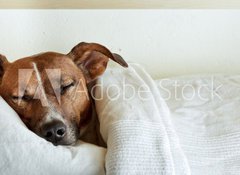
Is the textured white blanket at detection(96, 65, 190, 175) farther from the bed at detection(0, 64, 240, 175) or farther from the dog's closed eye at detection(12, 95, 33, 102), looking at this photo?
the dog's closed eye at detection(12, 95, 33, 102)

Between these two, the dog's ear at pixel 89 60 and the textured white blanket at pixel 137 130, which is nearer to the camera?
the textured white blanket at pixel 137 130

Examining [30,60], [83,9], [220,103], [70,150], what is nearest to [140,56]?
[83,9]

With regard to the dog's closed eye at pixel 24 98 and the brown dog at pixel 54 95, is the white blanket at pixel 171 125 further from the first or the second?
the dog's closed eye at pixel 24 98

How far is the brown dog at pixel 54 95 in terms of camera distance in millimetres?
916

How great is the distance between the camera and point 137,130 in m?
0.82

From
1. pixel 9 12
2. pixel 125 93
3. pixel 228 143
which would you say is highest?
pixel 9 12

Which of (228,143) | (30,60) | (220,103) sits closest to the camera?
(228,143)

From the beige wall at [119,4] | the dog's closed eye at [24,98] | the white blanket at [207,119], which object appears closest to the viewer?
the white blanket at [207,119]

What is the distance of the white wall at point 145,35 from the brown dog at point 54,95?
338 millimetres

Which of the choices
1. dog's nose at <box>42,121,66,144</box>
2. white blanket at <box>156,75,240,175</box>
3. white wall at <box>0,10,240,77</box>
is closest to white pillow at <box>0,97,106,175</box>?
dog's nose at <box>42,121,66,144</box>

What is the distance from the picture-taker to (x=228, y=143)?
3.05ft

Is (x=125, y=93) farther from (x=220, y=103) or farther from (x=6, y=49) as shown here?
(x=6, y=49)

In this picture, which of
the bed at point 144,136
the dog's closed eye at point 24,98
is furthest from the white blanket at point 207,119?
the dog's closed eye at point 24,98

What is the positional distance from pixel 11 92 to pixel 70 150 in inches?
12.3
